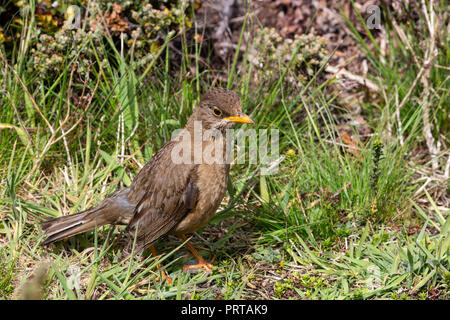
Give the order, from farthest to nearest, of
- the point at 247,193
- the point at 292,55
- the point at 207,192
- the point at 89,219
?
the point at 292,55 < the point at 247,193 < the point at 89,219 < the point at 207,192

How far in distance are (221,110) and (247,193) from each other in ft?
3.41

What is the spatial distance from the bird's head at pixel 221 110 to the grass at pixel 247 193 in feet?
2.42

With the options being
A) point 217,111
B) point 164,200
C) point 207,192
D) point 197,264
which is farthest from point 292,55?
point 197,264

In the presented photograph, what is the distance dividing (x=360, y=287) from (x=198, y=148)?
1535 mm

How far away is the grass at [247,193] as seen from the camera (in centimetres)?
383

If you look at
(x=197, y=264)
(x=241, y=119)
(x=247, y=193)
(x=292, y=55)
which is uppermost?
(x=292, y=55)

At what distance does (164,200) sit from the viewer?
3969 millimetres

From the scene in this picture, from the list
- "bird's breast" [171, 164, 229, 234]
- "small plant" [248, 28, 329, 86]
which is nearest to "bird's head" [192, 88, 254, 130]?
"bird's breast" [171, 164, 229, 234]

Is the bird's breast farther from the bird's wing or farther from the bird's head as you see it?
the bird's head

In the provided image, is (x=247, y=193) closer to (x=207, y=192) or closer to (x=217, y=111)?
(x=207, y=192)

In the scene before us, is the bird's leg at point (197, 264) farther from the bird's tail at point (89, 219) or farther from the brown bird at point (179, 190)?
the bird's tail at point (89, 219)

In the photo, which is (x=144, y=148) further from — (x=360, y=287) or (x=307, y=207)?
(x=360, y=287)

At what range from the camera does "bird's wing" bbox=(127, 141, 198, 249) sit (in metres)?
3.92

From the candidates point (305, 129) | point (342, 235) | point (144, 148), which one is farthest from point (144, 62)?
A: point (342, 235)
